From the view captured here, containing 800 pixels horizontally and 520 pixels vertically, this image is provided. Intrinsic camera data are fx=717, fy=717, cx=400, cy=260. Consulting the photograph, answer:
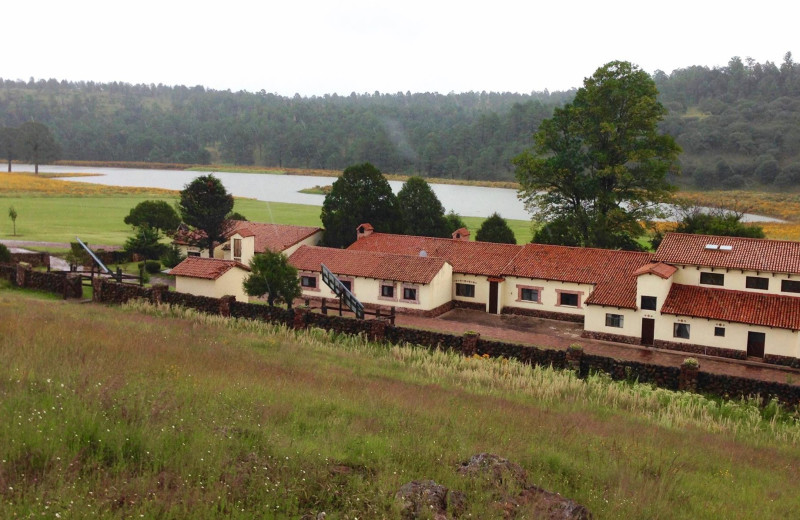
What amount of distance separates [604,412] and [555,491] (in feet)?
28.6

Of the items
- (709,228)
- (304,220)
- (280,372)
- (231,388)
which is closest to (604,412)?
Answer: (280,372)

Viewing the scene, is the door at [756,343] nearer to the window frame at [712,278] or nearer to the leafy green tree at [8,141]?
the window frame at [712,278]

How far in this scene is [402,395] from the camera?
16156 mm

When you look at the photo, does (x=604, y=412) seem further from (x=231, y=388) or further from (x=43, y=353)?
(x=43, y=353)

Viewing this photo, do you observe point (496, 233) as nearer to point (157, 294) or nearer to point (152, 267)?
point (152, 267)

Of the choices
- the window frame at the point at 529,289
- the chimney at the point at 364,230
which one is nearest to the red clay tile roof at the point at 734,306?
the window frame at the point at 529,289

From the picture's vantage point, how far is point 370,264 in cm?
3834

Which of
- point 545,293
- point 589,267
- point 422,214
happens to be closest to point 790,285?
point 589,267

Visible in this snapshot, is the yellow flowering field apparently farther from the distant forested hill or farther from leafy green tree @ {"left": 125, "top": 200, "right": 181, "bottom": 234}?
the distant forested hill

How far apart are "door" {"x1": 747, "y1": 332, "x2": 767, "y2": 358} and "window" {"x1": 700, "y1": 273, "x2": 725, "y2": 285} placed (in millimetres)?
3119

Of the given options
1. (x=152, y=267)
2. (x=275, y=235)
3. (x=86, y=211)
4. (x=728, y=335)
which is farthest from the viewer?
(x=86, y=211)

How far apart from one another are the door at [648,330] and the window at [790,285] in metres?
5.45

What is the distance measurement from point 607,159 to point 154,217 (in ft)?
99.5

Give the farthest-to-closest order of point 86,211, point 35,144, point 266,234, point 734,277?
point 35,144
point 86,211
point 266,234
point 734,277
